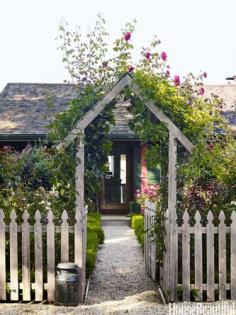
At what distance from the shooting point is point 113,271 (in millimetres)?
8977

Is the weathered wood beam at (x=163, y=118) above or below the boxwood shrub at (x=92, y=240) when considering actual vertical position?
above

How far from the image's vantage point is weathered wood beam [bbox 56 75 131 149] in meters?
6.73

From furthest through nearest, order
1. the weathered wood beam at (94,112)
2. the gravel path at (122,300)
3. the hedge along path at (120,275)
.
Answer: the hedge along path at (120,275)
the weathered wood beam at (94,112)
the gravel path at (122,300)

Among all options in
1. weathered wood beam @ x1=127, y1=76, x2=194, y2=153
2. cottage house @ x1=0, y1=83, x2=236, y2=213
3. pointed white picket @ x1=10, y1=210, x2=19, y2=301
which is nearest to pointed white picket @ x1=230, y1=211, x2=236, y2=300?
weathered wood beam @ x1=127, y1=76, x2=194, y2=153

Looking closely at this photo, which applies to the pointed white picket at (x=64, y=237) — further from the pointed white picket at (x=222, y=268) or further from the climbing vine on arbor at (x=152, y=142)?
the pointed white picket at (x=222, y=268)

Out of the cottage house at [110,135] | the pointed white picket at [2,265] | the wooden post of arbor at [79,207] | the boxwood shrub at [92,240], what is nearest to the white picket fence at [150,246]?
the boxwood shrub at [92,240]

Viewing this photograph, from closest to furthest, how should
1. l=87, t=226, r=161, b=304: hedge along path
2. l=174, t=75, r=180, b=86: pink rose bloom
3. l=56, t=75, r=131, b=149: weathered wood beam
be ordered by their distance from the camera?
l=56, t=75, r=131, b=149: weathered wood beam → l=87, t=226, r=161, b=304: hedge along path → l=174, t=75, r=180, b=86: pink rose bloom

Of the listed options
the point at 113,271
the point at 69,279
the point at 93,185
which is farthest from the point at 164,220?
the point at 113,271

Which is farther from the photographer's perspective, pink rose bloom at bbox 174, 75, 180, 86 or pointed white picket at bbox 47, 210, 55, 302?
pink rose bloom at bbox 174, 75, 180, 86

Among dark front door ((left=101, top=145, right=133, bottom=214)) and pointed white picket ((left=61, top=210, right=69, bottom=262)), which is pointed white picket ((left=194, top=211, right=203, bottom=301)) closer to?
pointed white picket ((left=61, top=210, right=69, bottom=262))

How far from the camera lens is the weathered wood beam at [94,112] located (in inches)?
265

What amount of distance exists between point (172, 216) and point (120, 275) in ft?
7.58

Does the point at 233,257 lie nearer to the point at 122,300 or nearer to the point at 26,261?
the point at 122,300

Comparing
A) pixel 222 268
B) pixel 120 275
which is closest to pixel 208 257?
pixel 222 268
